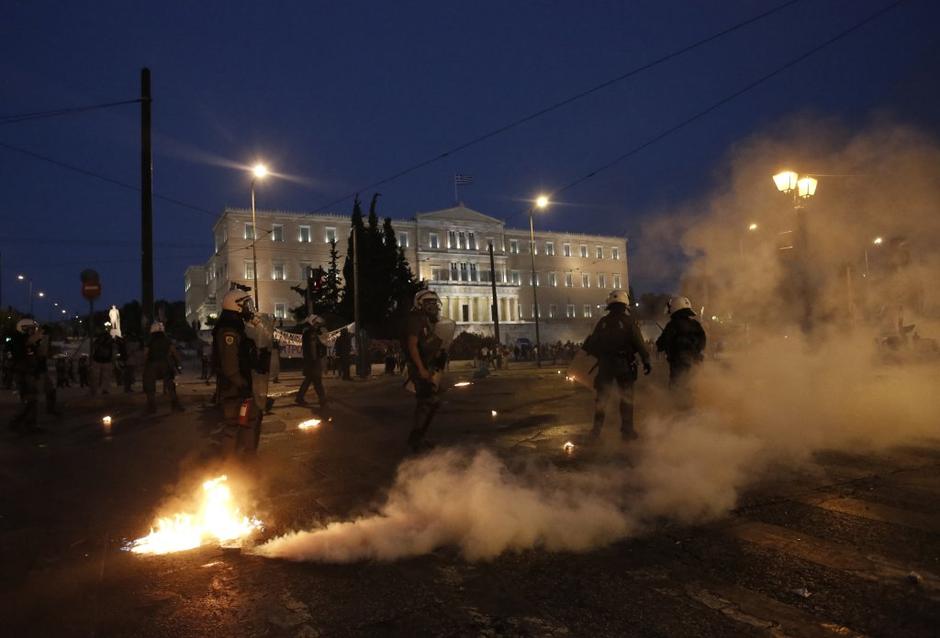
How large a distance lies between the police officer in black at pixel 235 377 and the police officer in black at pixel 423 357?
1671 mm

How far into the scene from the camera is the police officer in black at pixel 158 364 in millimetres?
12109

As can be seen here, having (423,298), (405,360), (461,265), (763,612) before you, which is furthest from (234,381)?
(461,265)

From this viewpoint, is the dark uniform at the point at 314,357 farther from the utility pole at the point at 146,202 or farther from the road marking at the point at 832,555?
the road marking at the point at 832,555

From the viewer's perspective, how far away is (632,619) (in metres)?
2.79

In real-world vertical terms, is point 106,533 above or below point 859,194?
below

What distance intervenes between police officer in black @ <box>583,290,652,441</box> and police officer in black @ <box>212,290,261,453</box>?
12.7ft

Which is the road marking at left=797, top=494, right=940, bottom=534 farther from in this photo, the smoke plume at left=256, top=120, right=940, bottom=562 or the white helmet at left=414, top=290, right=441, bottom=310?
the white helmet at left=414, top=290, right=441, bottom=310

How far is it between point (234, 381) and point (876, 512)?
5.24m

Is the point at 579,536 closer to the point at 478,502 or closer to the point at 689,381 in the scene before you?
the point at 478,502

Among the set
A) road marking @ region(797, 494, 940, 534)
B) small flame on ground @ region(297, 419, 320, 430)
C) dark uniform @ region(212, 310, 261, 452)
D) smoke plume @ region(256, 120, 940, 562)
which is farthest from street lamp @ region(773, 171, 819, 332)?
dark uniform @ region(212, 310, 261, 452)

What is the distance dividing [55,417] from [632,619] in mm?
13387

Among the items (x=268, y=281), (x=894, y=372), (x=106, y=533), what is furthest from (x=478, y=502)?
(x=268, y=281)

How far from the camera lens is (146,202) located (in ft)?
51.7

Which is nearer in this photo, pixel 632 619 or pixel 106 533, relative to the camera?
pixel 632 619
